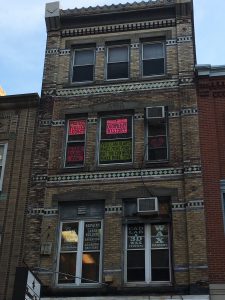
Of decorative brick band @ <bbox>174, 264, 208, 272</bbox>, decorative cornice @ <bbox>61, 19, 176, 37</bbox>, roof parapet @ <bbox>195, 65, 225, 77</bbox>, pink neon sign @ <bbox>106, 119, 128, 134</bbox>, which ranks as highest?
decorative cornice @ <bbox>61, 19, 176, 37</bbox>

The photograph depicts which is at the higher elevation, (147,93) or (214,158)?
(147,93)

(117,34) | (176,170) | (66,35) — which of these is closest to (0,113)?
(66,35)

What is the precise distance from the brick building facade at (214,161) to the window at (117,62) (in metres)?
2.84

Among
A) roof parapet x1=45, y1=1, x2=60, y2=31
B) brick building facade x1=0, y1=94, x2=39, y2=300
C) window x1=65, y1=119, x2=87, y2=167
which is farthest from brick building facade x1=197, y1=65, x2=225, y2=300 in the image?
roof parapet x1=45, y1=1, x2=60, y2=31

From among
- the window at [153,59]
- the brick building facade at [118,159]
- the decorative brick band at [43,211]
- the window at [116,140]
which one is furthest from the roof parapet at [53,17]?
the decorative brick band at [43,211]

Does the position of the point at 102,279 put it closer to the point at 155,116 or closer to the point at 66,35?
the point at 155,116

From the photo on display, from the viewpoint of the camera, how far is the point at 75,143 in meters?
17.2

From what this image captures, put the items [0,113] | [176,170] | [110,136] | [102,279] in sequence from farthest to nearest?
[0,113], [110,136], [176,170], [102,279]

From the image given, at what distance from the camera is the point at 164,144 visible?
1664 cm

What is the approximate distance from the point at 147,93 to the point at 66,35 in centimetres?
432

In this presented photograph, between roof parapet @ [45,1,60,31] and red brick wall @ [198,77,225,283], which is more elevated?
roof parapet @ [45,1,60,31]

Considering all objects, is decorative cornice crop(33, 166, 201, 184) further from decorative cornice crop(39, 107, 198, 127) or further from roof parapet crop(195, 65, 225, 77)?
roof parapet crop(195, 65, 225, 77)

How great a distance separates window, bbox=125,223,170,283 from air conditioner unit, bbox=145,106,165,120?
3.60 metres

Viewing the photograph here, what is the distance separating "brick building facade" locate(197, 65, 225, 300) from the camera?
14273mm
